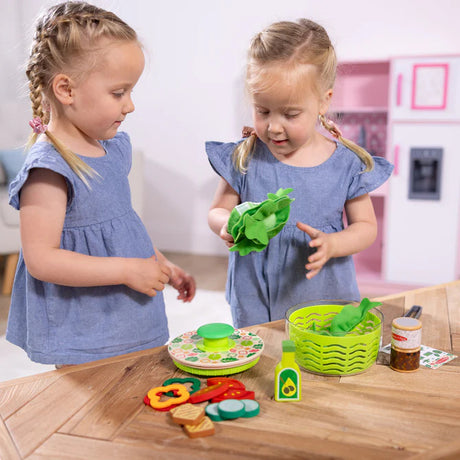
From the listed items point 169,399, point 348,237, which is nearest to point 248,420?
point 169,399

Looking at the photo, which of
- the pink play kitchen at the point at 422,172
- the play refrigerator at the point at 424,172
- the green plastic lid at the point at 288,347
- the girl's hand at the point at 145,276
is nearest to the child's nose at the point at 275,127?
the girl's hand at the point at 145,276

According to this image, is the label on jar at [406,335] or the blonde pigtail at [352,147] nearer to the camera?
the label on jar at [406,335]

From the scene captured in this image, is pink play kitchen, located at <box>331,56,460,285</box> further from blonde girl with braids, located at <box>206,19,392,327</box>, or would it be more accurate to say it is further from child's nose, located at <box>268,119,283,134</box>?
child's nose, located at <box>268,119,283,134</box>


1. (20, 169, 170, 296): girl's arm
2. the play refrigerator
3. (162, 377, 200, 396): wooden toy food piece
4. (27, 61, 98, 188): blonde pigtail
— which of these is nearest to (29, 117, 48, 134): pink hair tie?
(27, 61, 98, 188): blonde pigtail

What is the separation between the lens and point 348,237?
116 cm

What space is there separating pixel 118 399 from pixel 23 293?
42cm

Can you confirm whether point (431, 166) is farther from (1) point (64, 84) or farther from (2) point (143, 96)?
(1) point (64, 84)

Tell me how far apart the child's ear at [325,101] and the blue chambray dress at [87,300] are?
45 centimetres

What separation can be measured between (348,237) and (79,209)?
549 millimetres

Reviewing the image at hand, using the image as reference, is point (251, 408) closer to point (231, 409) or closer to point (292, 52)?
point (231, 409)

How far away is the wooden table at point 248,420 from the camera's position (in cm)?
67

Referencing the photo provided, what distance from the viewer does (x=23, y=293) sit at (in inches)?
43.8

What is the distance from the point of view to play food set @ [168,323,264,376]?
0.85m

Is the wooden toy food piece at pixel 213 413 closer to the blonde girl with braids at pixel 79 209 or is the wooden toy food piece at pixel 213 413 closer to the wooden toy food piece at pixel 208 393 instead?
the wooden toy food piece at pixel 208 393
